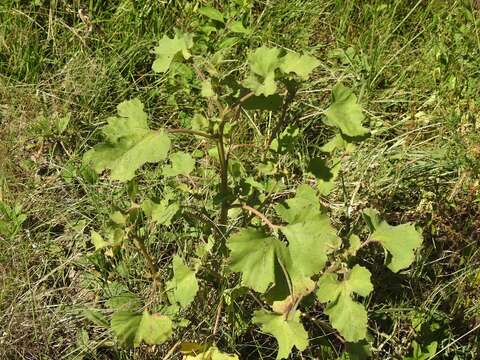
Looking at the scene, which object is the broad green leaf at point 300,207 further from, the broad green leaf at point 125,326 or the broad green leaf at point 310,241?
the broad green leaf at point 125,326

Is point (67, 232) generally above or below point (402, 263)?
below

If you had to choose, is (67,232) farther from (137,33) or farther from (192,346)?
(137,33)

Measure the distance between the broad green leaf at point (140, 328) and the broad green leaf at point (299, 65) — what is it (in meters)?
0.73

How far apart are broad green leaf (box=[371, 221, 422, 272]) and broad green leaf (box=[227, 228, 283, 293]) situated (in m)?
0.38

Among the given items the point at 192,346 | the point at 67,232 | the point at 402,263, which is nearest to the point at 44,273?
the point at 67,232

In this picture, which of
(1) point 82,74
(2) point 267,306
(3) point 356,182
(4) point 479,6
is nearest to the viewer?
(2) point 267,306

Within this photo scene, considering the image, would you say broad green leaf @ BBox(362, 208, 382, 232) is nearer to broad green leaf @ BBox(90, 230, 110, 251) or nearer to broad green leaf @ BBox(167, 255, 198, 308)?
broad green leaf @ BBox(167, 255, 198, 308)

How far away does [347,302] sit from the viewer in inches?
72.7

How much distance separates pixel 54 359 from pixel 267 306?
64 centimetres

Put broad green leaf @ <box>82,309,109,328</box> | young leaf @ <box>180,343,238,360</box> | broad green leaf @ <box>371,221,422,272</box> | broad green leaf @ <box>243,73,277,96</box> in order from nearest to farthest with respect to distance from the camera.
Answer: broad green leaf @ <box>243,73,277,96</box> → broad green leaf @ <box>371,221,422,272</box> → young leaf @ <box>180,343,238,360</box> → broad green leaf @ <box>82,309,109,328</box>

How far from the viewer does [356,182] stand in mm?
2658

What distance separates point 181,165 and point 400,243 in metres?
0.64

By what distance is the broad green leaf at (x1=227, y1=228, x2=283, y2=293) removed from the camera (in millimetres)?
1710

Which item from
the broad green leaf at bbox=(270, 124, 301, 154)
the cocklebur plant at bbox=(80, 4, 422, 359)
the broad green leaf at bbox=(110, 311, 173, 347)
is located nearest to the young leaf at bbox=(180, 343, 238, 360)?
the cocklebur plant at bbox=(80, 4, 422, 359)
